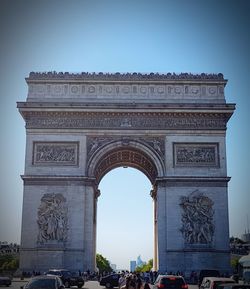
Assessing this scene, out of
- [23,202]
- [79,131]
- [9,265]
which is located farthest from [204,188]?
[9,265]

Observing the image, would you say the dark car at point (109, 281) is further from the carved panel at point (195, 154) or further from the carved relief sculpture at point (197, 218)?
the carved panel at point (195, 154)

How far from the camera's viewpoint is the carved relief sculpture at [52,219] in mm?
36562

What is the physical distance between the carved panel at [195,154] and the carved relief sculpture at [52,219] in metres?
9.17

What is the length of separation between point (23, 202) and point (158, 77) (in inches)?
559

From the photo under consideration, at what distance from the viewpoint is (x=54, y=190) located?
3756 cm

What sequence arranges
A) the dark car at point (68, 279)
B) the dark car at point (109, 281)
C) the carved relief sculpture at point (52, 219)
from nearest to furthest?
1. the dark car at point (68, 279)
2. the dark car at point (109, 281)
3. the carved relief sculpture at point (52, 219)

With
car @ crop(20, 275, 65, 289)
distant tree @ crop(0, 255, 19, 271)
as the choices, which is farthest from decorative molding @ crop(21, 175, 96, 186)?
distant tree @ crop(0, 255, 19, 271)

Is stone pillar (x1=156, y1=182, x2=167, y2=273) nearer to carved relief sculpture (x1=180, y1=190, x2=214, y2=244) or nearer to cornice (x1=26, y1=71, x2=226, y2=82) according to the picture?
carved relief sculpture (x1=180, y1=190, x2=214, y2=244)

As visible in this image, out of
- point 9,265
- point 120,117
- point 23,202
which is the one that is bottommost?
point 9,265


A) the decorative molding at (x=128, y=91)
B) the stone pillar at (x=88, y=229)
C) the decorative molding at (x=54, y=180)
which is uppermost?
the decorative molding at (x=128, y=91)

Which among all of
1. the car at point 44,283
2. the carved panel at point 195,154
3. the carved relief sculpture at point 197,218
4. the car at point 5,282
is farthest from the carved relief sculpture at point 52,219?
the car at point 44,283

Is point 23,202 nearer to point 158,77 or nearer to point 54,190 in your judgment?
point 54,190

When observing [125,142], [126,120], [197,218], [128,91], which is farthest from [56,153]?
[197,218]

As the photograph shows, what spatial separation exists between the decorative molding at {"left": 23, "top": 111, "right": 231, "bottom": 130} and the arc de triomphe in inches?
3.0
